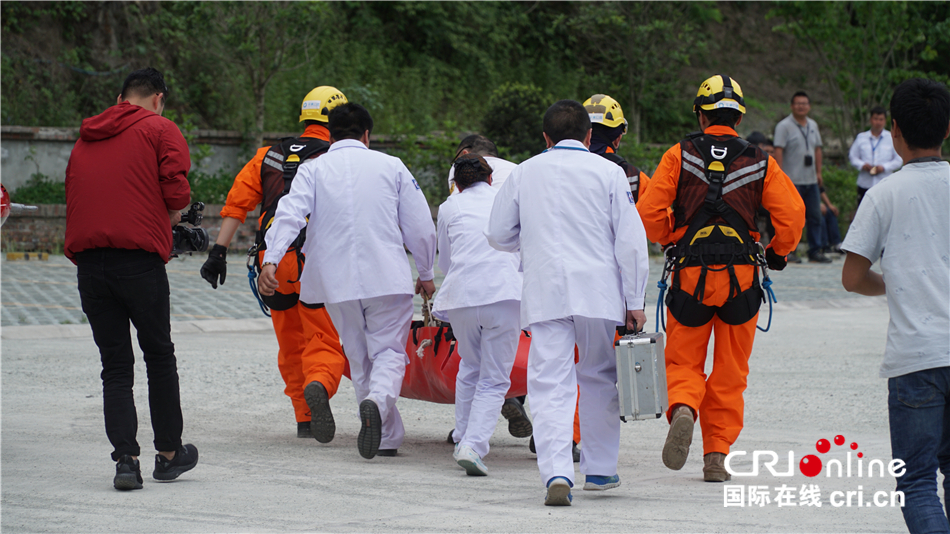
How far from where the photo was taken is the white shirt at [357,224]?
6.08 m

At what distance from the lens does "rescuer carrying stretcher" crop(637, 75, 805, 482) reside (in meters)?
5.46

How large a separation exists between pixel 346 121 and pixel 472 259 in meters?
1.24

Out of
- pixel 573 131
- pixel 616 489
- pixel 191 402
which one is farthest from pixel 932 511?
pixel 191 402

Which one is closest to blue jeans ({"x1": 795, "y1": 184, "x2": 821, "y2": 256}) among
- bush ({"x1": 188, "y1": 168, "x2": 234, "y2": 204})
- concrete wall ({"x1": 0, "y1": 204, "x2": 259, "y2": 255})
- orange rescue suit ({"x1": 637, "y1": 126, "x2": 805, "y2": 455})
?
concrete wall ({"x1": 0, "y1": 204, "x2": 259, "y2": 255})

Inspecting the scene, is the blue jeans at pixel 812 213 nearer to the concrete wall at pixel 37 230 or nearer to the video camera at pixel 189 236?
the concrete wall at pixel 37 230

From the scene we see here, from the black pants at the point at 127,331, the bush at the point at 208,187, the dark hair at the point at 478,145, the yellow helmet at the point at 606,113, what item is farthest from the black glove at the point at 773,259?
the bush at the point at 208,187

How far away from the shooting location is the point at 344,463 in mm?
5836

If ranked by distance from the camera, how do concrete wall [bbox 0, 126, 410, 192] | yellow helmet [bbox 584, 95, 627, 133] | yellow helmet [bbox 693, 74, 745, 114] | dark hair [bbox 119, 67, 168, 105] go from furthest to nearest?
concrete wall [bbox 0, 126, 410, 192], yellow helmet [bbox 584, 95, 627, 133], yellow helmet [bbox 693, 74, 745, 114], dark hair [bbox 119, 67, 168, 105]

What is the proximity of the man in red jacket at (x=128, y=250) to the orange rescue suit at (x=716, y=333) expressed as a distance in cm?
247

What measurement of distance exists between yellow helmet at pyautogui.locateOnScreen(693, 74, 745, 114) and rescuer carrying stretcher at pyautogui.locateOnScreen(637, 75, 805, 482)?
7.8 inches

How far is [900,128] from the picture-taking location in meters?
3.75

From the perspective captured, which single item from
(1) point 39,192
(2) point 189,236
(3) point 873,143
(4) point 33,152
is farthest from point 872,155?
(4) point 33,152

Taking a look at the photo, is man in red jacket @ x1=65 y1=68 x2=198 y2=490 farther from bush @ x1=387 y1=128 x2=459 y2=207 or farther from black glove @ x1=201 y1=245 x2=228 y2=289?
bush @ x1=387 y1=128 x2=459 y2=207

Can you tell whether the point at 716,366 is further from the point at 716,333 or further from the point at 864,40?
the point at 864,40
